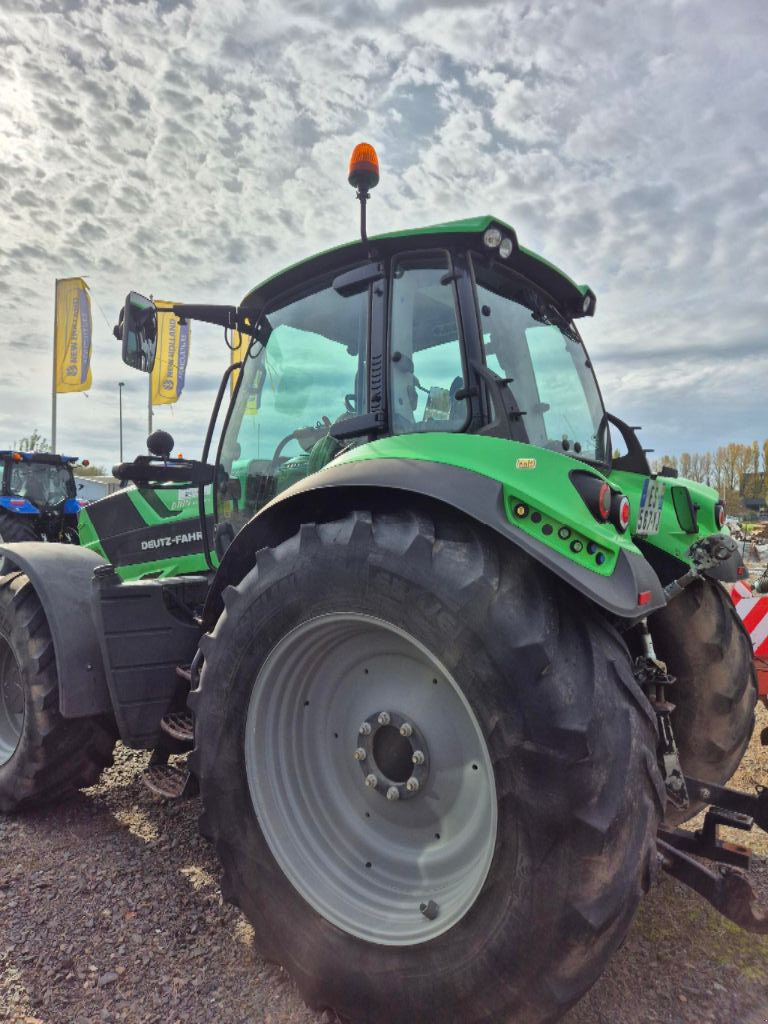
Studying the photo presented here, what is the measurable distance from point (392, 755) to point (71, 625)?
1.81m

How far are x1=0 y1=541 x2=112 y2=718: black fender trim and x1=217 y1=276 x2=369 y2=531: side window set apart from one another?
778 millimetres

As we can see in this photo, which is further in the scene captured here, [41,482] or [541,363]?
[41,482]

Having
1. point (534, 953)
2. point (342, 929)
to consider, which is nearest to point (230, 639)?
point (342, 929)

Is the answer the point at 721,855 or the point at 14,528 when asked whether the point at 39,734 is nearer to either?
the point at 721,855

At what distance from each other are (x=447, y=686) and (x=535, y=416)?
135 cm

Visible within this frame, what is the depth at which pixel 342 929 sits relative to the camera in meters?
1.87

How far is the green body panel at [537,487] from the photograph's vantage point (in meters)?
1.68

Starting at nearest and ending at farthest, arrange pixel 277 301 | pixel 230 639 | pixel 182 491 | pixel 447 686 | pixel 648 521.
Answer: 1. pixel 447 686
2. pixel 230 639
3. pixel 648 521
4. pixel 277 301
5. pixel 182 491

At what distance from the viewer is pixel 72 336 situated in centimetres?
1847

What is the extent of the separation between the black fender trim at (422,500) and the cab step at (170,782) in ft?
2.06

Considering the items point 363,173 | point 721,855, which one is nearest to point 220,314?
point 363,173

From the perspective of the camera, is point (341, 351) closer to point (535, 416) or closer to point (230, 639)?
point (535, 416)

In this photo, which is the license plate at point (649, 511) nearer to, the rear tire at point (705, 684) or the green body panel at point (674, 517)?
the green body panel at point (674, 517)

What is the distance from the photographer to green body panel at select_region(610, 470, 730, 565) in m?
2.84
